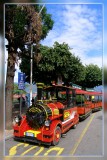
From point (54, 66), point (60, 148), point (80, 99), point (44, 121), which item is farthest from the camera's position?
point (54, 66)

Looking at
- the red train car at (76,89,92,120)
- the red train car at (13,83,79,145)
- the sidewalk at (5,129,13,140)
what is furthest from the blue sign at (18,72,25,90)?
the red train car at (76,89,92,120)

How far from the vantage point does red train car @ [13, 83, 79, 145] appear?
20.1ft

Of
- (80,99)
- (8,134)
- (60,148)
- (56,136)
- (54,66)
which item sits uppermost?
(54,66)

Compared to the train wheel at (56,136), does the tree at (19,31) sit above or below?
above

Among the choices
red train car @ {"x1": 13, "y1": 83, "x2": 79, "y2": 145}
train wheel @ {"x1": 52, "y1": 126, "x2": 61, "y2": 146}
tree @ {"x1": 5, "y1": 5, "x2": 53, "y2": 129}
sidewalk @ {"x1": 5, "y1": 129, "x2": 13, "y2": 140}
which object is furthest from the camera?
train wheel @ {"x1": 52, "y1": 126, "x2": 61, "y2": 146}

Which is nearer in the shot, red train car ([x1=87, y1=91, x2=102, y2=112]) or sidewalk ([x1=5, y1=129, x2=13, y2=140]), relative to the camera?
red train car ([x1=87, y1=91, x2=102, y2=112])

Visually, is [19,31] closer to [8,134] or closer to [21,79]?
[21,79]

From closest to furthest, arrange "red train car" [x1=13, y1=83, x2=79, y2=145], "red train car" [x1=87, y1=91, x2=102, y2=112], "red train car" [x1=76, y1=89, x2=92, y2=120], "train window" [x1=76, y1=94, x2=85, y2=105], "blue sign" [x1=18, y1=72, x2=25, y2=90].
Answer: "red train car" [x1=87, y1=91, x2=102, y2=112] < "red train car" [x1=13, y1=83, x2=79, y2=145] < "blue sign" [x1=18, y1=72, x2=25, y2=90] < "train window" [x1=76, y1=94, x2=85, y2=105] < "red train car" [x1=76, y1=89, x2=92, y2=120]

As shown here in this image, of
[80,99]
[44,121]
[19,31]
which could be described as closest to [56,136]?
[44,121]

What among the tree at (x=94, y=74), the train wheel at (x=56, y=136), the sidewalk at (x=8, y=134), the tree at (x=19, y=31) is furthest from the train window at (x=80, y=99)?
the sidewalk at (x=8, y=134)

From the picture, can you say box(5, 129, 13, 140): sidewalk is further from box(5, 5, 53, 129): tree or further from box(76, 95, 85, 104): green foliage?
box(76, 95, 85, 104): green foliage

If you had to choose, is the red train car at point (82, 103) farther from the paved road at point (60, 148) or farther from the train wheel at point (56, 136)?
the paved road at point (60, 148)

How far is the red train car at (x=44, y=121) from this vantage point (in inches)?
241

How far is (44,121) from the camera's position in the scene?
20.5ft
